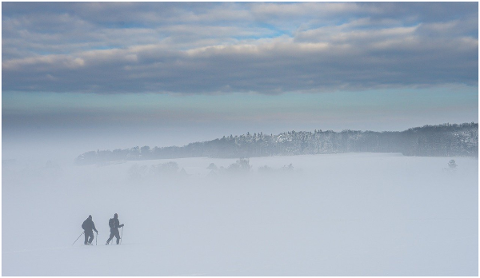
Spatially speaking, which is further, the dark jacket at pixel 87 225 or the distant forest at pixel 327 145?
the distant forest at pixel 327 145

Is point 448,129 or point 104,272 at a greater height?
point 448,129

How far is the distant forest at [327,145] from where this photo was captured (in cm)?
8275

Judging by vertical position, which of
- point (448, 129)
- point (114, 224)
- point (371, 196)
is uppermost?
point (448, 129)

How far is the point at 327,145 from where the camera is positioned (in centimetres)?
10775

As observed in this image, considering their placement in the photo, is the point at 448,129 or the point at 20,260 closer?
the point at 20,260

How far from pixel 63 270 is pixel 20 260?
7.98 ft

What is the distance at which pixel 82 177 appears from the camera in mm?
80500

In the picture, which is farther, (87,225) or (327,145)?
(327,145)

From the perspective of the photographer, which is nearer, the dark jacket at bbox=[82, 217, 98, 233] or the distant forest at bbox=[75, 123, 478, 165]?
the dark jacket at bbox=[82, 217, 98, 233]

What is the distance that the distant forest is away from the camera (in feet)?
271

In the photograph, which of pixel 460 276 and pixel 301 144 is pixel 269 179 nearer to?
pixel 301 144

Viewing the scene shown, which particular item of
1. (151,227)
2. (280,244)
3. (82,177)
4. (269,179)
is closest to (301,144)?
(269,179)

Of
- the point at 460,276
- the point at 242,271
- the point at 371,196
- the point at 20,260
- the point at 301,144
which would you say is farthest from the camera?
the point at 301,144

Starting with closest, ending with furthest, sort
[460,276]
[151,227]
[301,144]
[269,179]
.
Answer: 1. [460,276]
2. [151,227]
3. [269,179]
4. [301,144]
